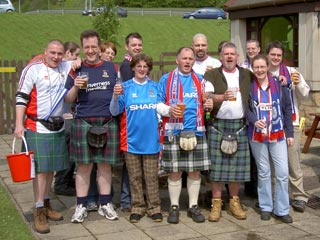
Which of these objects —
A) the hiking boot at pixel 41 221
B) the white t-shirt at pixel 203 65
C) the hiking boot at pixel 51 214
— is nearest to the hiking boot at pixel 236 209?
the white t-shirt at pixel 203 65

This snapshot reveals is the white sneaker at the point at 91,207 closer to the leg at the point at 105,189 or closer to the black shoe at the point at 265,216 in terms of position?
the leg at the point at 105,189

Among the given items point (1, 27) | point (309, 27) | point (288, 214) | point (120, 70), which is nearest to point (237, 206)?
point (288, 214)

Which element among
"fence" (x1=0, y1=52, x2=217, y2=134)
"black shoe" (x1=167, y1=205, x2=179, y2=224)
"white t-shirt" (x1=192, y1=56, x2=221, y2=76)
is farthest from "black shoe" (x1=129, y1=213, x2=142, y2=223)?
"fence" (x1=0, y1=52, x2=217, y2=134)

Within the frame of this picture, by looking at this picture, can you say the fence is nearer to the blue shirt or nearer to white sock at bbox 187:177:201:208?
the blue shirt

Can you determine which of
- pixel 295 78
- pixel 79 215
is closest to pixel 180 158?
pixel 79 215

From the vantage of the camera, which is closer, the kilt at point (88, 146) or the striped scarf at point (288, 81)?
the kilt at point (88, 146)

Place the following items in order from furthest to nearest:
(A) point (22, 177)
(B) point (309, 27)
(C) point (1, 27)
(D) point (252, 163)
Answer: (C) point (1, 27)
(B) point (309, 27)
(D) point (252, 163)
(A) point (22, 177)

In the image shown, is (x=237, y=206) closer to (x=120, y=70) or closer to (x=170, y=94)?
(x=170, y=94)

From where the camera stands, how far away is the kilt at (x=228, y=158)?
543 centimetres

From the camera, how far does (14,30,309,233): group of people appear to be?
521 centimetres

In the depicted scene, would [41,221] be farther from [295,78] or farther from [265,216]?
[295,78]

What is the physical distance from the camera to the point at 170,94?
5305mm

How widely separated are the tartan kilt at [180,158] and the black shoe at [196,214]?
457mm

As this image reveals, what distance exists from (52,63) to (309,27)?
5975 mm
